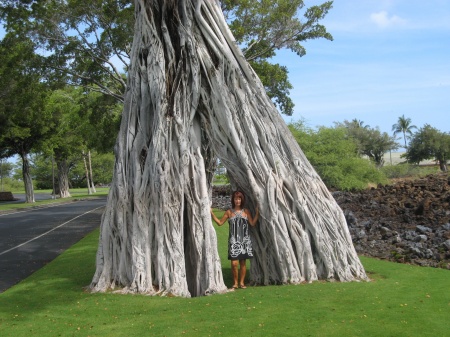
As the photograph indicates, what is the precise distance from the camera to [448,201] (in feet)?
81.0

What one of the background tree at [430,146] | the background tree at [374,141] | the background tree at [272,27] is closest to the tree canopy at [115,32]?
the background tree at [272,27]

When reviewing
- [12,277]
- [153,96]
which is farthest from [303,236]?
[12,277]

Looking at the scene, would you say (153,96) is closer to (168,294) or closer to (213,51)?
(213,51)

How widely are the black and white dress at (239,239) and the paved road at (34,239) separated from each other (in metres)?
4.85

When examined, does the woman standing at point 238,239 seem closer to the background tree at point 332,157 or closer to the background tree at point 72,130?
the background tree at point 72,130

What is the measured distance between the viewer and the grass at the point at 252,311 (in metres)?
7.79

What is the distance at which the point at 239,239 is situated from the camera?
1093 centimetres

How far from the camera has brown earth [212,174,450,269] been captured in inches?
603

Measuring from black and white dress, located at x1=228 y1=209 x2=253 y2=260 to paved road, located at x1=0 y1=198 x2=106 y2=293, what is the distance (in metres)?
4.85

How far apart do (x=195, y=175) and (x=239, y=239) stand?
142 centimetres

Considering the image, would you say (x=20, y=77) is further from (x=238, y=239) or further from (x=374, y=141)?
(x=374, y=141)

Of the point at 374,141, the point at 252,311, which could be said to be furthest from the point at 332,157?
the point at 374,141

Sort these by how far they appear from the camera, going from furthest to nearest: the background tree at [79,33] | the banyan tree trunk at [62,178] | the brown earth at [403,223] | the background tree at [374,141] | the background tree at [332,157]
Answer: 1. the background tree at [374,141]
2. the banyan tree trunk at [62,178]
3. the background tree at [332,157]
4. the background tree at [79,33]
5. the brown earth at [403,223]

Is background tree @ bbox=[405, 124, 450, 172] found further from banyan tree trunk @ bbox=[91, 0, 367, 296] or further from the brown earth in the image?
banyan tree trunk @ bbox=[91, 0, 367, 296]
